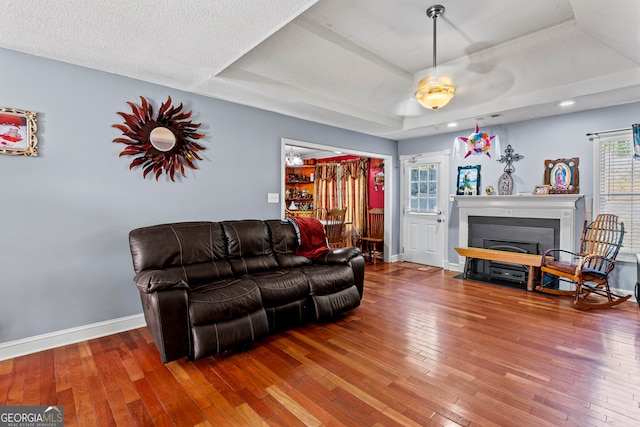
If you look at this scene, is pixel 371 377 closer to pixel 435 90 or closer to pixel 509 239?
pixel 435 90

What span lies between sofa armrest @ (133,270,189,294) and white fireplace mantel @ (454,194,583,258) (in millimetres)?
4555

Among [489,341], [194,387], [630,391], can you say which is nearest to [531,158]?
[489,341]

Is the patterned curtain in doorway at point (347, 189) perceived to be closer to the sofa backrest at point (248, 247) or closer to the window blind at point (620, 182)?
the sofa backrest at point (248, 247)

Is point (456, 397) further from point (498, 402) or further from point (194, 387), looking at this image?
point (194, 387)

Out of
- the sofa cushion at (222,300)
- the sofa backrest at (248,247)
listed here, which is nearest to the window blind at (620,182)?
the sofa backrest at (248,247)

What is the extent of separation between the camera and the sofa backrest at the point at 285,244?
3477 millimetres

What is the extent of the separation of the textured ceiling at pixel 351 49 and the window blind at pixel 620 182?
0.51m

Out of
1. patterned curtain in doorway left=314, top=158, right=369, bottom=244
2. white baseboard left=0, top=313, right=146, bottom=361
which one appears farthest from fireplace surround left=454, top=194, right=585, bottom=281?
white baseboard left=0, top=313, right=146, bottom=361

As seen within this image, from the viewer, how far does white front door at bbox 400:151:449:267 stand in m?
5.66

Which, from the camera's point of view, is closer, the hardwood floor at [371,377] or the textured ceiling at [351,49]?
the hardwood floor at [371,377]

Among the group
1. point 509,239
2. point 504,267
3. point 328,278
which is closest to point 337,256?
point 328,278

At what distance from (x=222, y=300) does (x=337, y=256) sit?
4.73 ft

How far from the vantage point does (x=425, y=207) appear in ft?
19.5

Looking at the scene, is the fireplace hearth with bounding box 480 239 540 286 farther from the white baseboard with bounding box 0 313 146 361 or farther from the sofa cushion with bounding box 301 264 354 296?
the white baseboard with bounding box 0 313 146 361
